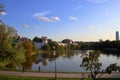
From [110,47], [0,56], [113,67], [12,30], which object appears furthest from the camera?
[110,47]

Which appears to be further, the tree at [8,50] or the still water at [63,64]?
the still water at [63,64]

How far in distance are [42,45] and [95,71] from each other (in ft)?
527

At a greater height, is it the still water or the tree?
the tree

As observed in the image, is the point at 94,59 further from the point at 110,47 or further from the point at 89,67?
the point at 110,47

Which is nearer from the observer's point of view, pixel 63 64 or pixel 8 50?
pixel 8 50

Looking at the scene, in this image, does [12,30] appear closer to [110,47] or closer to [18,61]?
[18,61]

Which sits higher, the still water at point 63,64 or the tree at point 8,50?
the tree at point 8,50

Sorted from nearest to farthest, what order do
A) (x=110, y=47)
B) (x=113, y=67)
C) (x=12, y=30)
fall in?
(x=113, y=67) < (x=12, y=30) < (x=110, y=47)

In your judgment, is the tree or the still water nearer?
the tree

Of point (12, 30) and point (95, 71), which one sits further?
point (12, 30)

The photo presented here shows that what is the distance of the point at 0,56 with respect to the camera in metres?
40.0

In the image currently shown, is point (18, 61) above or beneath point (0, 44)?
beneath

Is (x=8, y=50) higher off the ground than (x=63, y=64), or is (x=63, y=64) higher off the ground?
(x=8, y=50)

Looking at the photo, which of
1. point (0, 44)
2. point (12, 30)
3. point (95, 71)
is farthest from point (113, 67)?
point (12, 30)
